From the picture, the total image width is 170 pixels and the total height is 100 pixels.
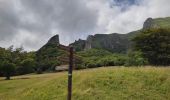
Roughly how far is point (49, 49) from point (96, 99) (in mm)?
79862

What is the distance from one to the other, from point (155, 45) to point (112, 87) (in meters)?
40.0

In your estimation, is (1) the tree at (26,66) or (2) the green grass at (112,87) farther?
(1) the tree at (26,66)

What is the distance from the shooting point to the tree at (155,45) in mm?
67562

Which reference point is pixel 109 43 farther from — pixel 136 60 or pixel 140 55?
pixel 136 60

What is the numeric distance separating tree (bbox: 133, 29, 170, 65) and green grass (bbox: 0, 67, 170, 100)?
34332 millimetres

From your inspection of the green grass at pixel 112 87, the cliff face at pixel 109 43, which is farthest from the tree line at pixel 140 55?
the cliff face at pixel 109 43

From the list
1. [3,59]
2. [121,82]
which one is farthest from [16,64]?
[121,82]

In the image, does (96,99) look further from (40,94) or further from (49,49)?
(49,49)

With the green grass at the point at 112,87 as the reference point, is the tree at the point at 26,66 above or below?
above

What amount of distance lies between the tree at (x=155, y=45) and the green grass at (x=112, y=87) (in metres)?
34.3

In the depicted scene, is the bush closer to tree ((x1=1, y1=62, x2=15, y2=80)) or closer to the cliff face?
tree ((x1=1, y1=62, x2=15, y2=80))

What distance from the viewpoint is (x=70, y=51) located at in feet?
50.9

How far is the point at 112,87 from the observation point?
30125 millimetres

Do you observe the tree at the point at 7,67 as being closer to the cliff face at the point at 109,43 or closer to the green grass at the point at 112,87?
the green grass at the point at 112,87
